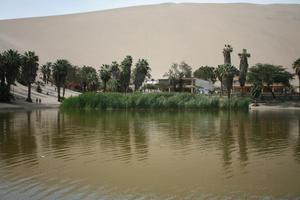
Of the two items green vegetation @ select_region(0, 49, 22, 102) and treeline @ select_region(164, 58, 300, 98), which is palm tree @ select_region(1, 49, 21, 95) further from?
treeline @ select_region(164, 58, 300, 98)

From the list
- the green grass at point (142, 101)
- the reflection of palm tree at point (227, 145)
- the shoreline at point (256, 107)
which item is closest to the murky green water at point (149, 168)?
the reflection of palm tree at point (227, 145)

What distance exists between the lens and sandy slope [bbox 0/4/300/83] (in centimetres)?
16288

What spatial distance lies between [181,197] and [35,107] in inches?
2555

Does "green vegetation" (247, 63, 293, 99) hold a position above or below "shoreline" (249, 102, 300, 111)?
above

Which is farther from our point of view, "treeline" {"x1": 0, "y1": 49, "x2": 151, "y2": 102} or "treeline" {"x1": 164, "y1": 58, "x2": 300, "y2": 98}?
"treeline" {"x1": 164, "y1": 58, "x2": 300, "y2": 98}

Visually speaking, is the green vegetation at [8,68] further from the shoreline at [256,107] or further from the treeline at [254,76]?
the treeline at [254,76]

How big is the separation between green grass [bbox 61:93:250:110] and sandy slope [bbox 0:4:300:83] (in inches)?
3069

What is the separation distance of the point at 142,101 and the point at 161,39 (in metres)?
110

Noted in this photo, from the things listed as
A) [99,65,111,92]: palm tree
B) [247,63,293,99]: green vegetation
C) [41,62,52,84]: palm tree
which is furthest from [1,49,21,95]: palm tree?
[247,63,293,99]: green vegetation

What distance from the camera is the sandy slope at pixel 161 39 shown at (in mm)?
162875

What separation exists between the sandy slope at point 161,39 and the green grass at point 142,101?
77949mm

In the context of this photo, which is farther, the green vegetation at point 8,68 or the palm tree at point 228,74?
the palm tree at point 228,74

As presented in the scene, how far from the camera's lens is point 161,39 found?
580 feet

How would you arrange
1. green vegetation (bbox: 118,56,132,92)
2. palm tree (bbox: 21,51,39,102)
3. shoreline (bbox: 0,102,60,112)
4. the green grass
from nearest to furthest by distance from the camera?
the green grass
shoreline (bbox: 0,102,60,112)
palm tree (bbox: 21,51,39,102)
green vegetation (bbox: 118,56,132,92)
